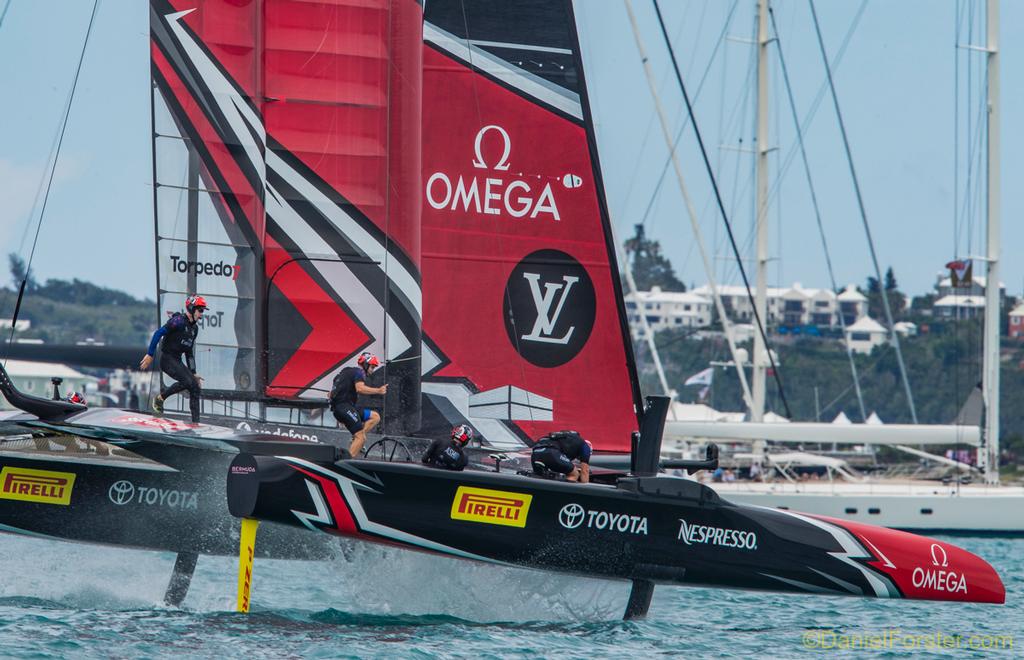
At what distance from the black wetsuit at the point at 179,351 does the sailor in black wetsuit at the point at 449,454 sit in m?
1.75

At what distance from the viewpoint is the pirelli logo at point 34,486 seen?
11.2 m

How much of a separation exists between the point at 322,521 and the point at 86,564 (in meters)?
2.69

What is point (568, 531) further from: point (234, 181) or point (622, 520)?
point (234, 181)

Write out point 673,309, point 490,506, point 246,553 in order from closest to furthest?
1. point 246,553
2. point 490,506
3. point 673,309

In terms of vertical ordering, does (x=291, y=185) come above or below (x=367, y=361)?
above

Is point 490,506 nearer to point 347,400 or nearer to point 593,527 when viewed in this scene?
point 593,527

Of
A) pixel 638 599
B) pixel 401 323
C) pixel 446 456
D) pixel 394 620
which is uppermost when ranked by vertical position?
pixel 401 323

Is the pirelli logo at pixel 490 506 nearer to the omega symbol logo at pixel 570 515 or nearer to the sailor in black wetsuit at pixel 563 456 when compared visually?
the omega symbol logo at pixel 570 515

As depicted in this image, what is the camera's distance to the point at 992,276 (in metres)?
25.9

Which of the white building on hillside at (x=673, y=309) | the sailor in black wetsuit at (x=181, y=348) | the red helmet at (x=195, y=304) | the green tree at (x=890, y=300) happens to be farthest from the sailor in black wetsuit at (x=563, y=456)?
the white building on hillside at (x=673, y=309)

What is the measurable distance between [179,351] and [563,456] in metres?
2.85

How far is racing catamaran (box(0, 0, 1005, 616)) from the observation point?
422 inches

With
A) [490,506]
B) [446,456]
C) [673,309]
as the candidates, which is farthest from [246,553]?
[673,309]

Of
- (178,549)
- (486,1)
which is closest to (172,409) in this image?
(178,549)
